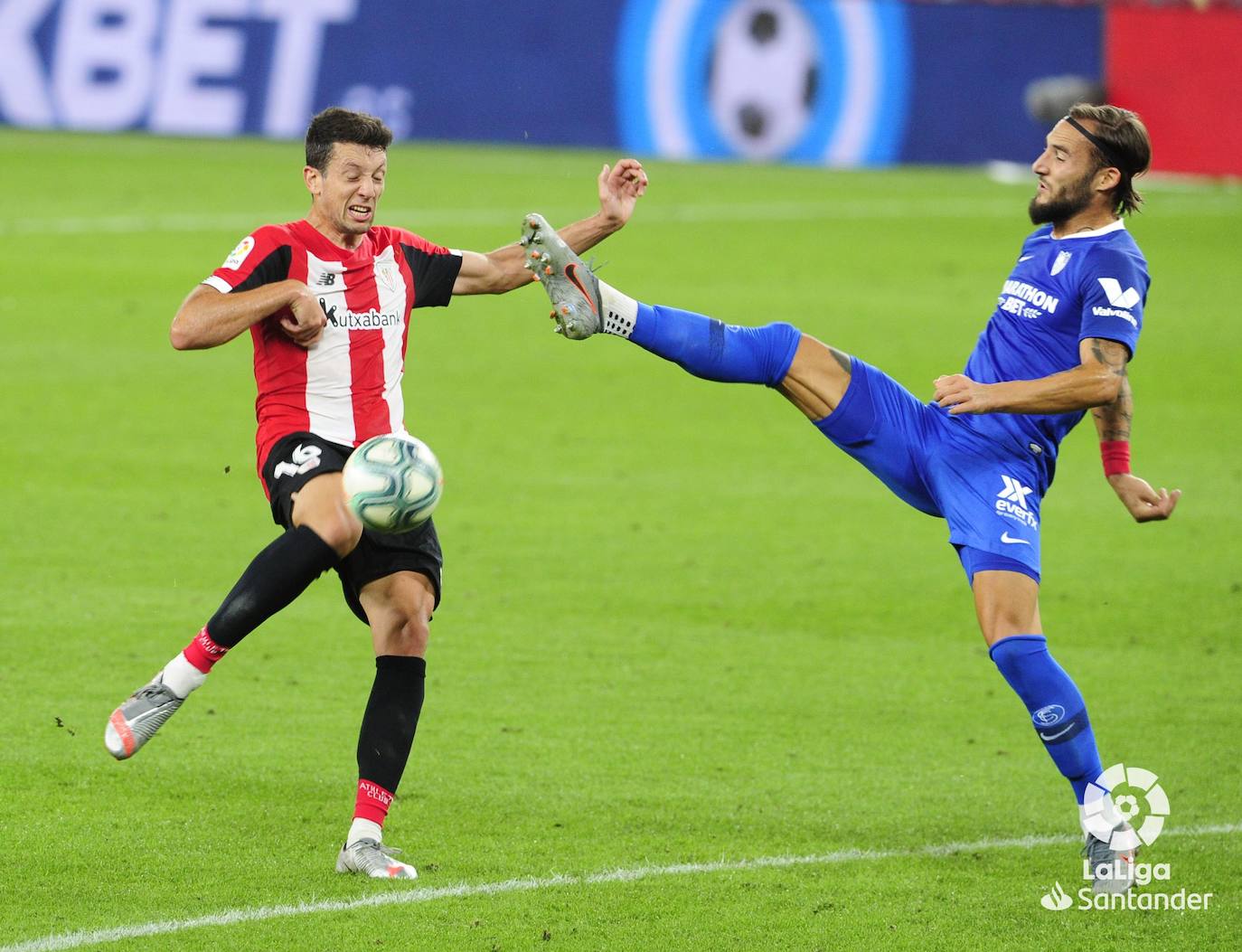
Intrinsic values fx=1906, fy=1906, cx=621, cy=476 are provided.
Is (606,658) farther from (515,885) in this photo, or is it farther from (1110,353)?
(1110,353)

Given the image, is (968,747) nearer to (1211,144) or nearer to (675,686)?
(675,686)

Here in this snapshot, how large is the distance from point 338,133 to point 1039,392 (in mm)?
2345

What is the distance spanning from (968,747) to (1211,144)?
2260 cm

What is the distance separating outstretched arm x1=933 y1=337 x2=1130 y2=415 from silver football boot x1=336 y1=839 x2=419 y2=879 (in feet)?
7.24

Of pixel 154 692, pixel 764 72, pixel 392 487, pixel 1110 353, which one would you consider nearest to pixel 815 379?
pixel 1110 353

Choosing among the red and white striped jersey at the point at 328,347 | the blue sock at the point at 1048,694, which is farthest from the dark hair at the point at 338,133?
the blue sock at the point at 1048,694

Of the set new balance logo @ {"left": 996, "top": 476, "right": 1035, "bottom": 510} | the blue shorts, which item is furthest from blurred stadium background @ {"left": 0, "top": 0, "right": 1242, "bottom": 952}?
new balance logo @ {"left": 996, "top": 476, "right": 1035, "bottom": 510}

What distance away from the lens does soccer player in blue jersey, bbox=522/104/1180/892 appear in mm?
6016

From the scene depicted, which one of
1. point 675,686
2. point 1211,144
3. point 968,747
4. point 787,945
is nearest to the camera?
point 787,945

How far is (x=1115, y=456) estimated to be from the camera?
264 inches

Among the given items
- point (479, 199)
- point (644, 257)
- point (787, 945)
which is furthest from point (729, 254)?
point (787, 945)

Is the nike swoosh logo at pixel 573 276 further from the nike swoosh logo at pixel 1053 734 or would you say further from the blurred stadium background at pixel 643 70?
the blurred stadium background at pixel 643 70

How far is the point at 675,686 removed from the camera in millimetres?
8195

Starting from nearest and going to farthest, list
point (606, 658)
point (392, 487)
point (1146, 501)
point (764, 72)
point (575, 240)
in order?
point (392, 487) < point (1146, 501) < point (575, 240) < point (606, 658) < point (764, 72)
